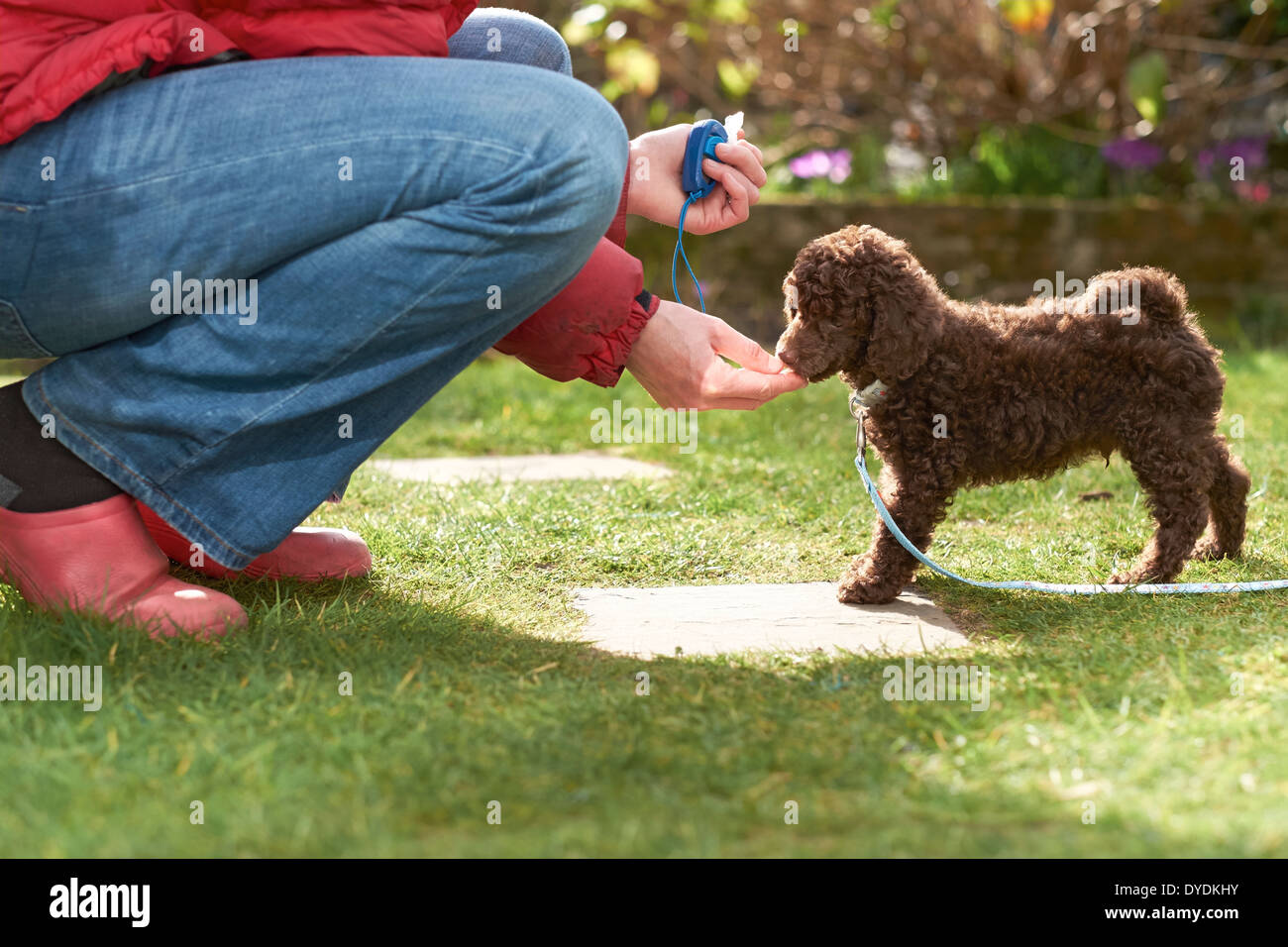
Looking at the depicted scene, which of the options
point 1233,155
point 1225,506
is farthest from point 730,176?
point 1233,155

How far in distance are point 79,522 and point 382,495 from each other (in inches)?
53.9

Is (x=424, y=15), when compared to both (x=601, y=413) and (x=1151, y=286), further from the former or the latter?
(x=601, y=413)

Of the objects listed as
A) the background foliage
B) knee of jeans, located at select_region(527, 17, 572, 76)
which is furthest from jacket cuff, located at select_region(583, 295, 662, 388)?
the background foliage

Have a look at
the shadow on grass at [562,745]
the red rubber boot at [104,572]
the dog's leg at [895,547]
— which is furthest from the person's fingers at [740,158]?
the red rubber boot at [104,572]

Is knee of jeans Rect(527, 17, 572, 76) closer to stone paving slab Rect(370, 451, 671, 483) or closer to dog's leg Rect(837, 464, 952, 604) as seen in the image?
dog's leg Rect(837, 464, 952, 604)

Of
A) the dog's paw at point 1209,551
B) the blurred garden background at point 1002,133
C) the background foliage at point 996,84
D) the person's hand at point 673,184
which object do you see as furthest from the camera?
the background foliage at point 996,84

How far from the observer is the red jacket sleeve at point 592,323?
258cm

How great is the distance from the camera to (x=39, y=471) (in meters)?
2.36

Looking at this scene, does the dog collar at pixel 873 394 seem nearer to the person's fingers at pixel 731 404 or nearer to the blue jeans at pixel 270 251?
the person's fingers at pixel 731 404

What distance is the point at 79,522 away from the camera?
7.78 ft

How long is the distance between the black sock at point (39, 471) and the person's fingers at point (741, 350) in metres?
1.27

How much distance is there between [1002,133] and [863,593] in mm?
5727

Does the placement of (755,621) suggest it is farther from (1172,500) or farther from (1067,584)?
(1172,500)
